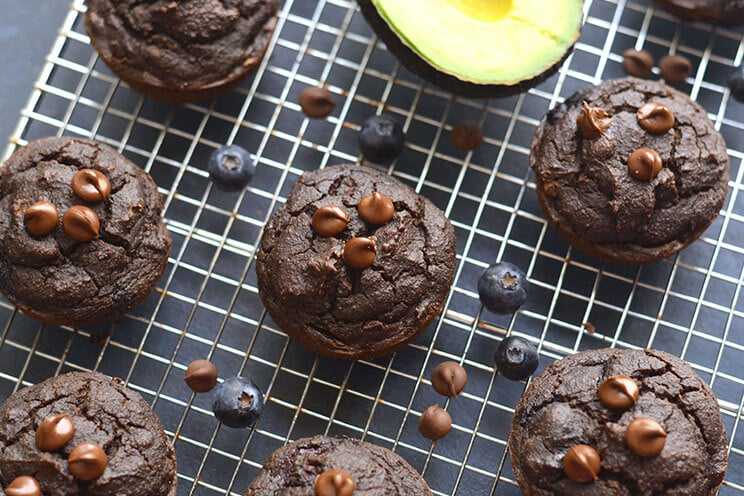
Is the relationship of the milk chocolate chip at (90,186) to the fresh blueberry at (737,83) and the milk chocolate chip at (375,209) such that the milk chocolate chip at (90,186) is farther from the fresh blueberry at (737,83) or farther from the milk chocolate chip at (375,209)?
the fresh blueberry at (737,83)

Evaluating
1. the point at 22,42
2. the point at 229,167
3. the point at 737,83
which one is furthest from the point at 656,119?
the point at 22,42

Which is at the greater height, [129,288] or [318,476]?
[129,288]

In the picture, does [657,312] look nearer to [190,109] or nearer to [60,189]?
[190,109]

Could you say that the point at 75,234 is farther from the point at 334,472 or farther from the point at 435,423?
the point at 435,423

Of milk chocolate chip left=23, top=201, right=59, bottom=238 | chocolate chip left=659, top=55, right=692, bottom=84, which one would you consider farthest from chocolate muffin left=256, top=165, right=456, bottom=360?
chocolate chip left=659, top=55, right=692, bottom=84

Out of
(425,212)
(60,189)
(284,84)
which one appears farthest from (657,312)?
(60,189)

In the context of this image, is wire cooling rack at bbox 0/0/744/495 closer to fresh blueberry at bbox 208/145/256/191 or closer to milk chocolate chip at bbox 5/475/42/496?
fresh blueberry at bbox 208/145/256/191
